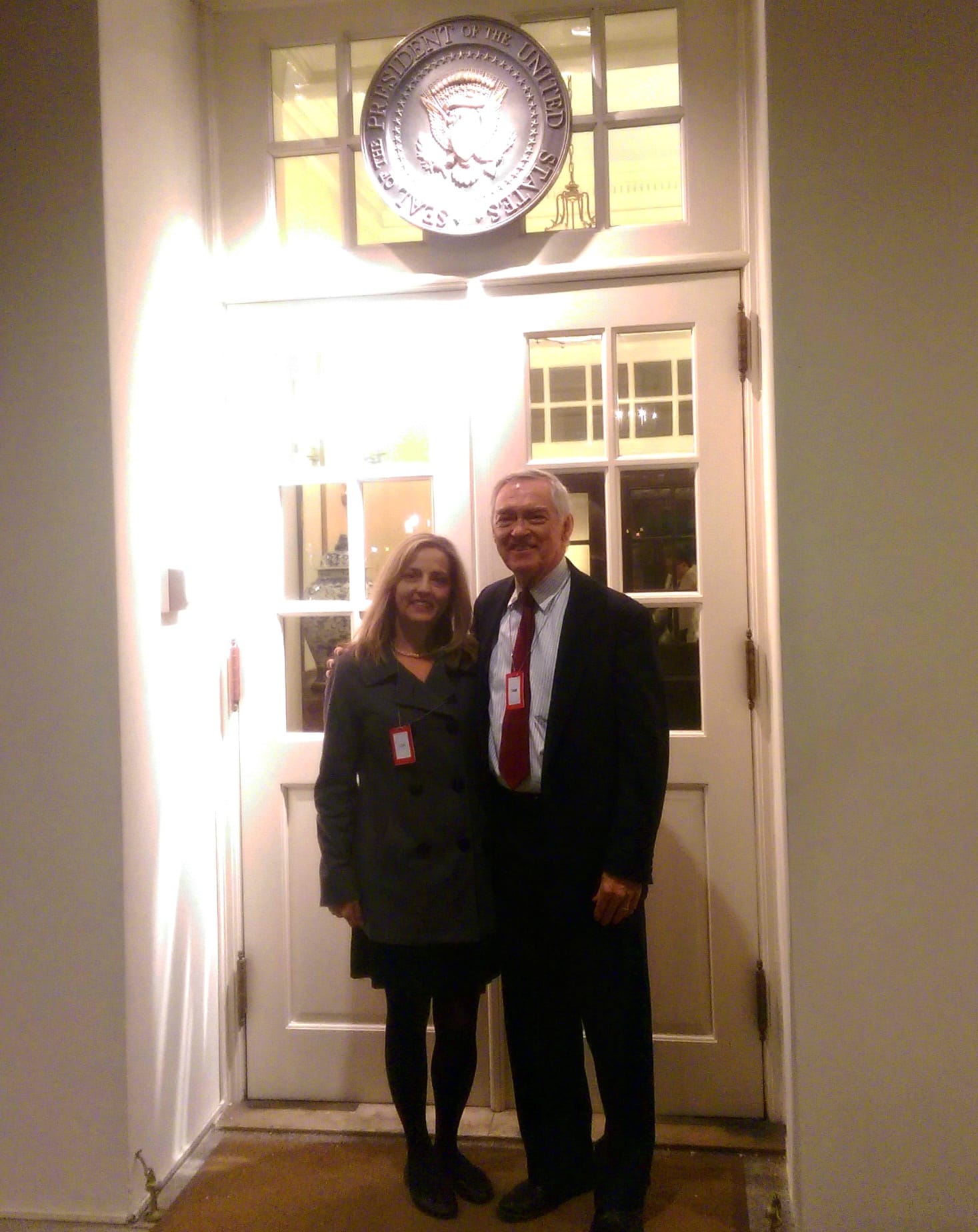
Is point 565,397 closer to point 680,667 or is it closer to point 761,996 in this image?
point 680,667

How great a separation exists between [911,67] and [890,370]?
0.55 metres

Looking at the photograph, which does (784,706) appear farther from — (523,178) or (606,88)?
(606,88)

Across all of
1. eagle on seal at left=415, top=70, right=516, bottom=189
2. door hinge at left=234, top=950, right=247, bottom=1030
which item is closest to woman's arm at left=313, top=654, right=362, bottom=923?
door hinge at left=234, top=950, right=247, bottom=1030

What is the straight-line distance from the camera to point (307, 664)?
2631 mm

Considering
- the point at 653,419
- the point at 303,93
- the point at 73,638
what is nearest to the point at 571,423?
the point at 653,419

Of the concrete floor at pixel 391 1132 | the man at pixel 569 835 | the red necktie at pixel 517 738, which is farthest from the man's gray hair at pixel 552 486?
the concrete floor at pixel 391 1132

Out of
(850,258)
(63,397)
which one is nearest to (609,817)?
(850,258)

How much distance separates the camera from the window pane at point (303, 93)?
2.61 m

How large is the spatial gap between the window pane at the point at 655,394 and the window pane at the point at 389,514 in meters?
0.50

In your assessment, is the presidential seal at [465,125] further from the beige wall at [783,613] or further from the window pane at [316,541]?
the window pane at [316,541]

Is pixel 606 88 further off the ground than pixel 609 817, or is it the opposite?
pixel 606 88

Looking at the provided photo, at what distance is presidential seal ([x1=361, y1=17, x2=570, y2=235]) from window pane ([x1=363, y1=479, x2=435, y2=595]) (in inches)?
24.1

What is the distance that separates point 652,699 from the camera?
2.03m

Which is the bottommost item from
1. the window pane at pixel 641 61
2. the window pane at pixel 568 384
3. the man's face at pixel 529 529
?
the man's face at pixel 529 529
